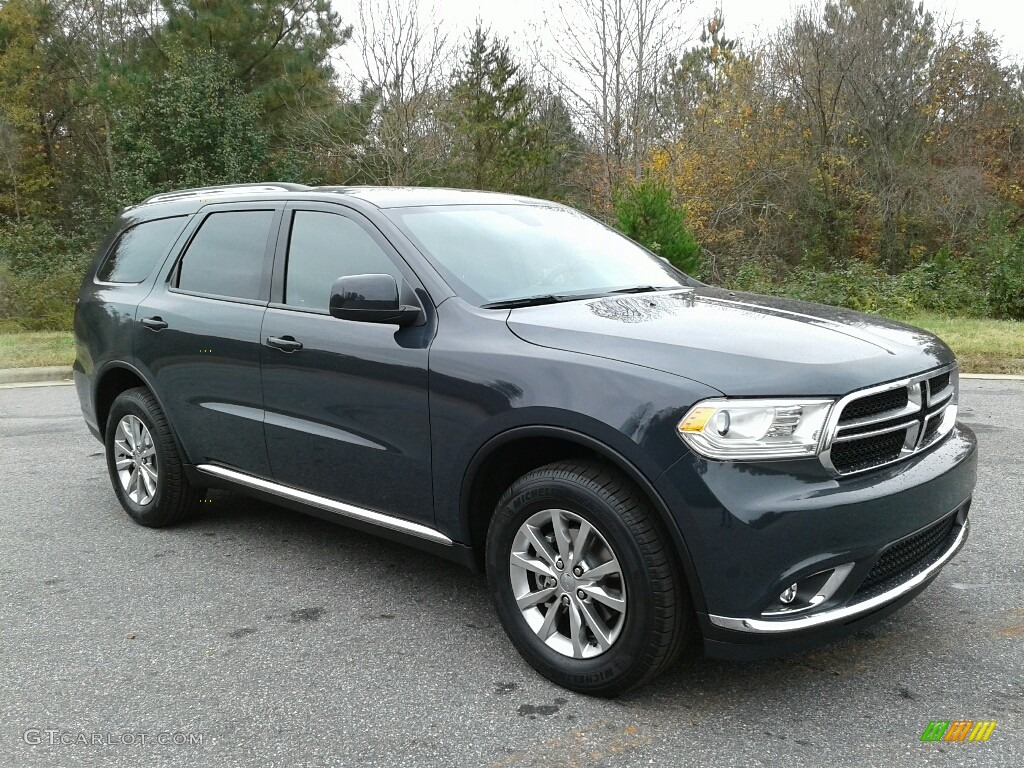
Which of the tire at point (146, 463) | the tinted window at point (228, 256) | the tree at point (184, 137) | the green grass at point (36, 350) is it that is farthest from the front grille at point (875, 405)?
the tree at point (184, 137)

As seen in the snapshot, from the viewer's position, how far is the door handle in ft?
13.2

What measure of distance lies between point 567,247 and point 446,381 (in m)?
1.22

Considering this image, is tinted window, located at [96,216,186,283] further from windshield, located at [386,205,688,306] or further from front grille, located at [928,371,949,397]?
front grille, located at [928,371,949,397]

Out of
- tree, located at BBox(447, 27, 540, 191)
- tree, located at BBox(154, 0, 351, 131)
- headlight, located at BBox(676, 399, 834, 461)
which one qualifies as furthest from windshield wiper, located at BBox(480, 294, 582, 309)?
tree, located at BBox(154, 0, 351, 131)

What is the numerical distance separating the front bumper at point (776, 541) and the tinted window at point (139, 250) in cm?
351

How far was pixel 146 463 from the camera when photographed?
5160mm

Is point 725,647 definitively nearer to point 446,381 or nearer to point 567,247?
point 446,381

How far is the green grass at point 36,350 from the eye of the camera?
12.5 meters

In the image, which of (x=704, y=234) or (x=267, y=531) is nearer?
(x=267, y=531)

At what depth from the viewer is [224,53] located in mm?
26172

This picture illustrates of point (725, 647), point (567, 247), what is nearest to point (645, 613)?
point (725, 647)

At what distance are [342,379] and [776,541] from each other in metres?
1.89
